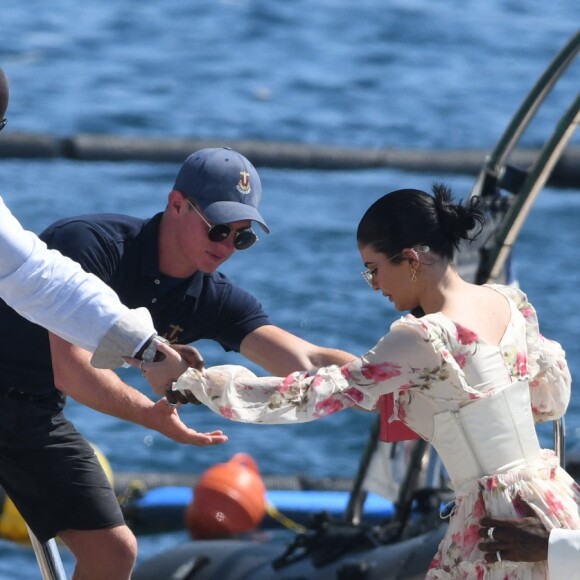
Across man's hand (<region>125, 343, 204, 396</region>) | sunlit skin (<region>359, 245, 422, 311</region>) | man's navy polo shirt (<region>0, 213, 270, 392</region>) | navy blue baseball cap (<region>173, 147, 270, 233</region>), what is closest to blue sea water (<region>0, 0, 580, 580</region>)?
man's navy polo shirt (<region>0, 213, 270, 392</region>)

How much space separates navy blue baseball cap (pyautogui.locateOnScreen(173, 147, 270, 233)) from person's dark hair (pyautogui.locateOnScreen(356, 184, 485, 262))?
1.44 ft

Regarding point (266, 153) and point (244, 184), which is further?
point (266, 153)

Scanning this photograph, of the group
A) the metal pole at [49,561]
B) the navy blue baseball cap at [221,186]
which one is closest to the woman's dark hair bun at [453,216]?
the navy blue baseball cap at [221,186]

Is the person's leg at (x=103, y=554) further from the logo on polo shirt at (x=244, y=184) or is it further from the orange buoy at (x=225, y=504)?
the orange buoy at (x=225, y=504)

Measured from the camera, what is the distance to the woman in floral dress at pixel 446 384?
304 cm

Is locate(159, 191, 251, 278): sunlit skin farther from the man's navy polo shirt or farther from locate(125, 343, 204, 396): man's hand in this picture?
locate(125, 343, 204, 396): man's hand

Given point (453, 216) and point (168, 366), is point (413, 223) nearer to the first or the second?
point (453, 216)

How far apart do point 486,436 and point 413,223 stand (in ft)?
1.61

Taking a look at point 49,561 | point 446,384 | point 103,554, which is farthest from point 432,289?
point 49,561

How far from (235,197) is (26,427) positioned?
0.76m

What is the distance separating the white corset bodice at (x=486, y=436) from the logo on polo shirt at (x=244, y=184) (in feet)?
2.55

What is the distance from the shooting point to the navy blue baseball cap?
3.51 meters

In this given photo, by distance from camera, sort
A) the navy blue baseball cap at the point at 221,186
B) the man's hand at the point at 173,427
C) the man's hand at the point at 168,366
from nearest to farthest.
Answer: the man's hand at the point at 168,366, the man's hand at the point at 173,427, the navy blue baseball cap at the point at 221,186

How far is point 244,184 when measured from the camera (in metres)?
3.57
